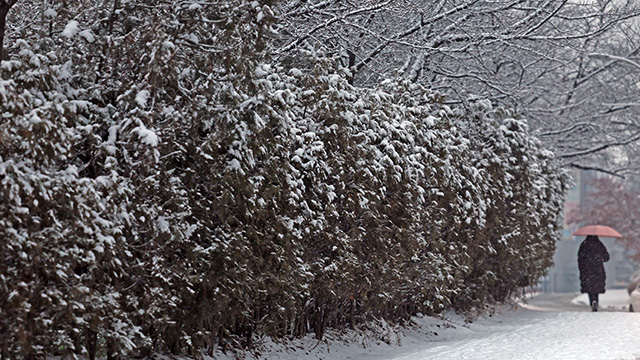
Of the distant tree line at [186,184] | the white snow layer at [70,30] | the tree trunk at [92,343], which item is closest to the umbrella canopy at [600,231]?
the distant tree line at [186,184]

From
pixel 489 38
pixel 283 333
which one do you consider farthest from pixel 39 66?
pixel 489 38

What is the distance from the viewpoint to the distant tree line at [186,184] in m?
5.16

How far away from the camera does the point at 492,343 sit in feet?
32.3

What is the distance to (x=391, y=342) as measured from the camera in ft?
33.1

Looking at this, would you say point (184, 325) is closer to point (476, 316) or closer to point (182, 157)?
point (182, 157)

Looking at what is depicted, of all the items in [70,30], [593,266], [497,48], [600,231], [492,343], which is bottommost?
[492,343]

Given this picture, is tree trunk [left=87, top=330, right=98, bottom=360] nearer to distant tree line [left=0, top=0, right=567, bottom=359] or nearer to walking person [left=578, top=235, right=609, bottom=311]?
distant tree line [left=0, top=0, right=567, bottom=359]

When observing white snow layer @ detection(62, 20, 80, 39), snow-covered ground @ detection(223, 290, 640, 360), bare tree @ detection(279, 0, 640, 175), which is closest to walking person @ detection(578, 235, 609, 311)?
bare tree @ detection(279, 0, 640, 175)

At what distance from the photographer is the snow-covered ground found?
8.66m

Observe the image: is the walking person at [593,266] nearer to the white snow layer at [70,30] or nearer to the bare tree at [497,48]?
the bare tree at [497,48]

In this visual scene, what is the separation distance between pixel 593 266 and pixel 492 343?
9377 millimetres

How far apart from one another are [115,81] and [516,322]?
9552 millimetres

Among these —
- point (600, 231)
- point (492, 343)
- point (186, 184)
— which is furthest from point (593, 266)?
point (186, 184)

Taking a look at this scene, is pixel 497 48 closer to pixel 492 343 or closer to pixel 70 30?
pixel 492 343
